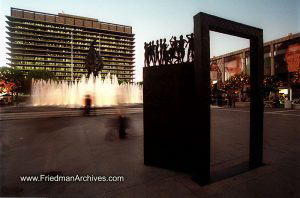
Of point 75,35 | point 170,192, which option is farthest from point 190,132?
point 75,35

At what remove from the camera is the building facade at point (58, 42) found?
88.3 m

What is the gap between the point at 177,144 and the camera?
3432 mm

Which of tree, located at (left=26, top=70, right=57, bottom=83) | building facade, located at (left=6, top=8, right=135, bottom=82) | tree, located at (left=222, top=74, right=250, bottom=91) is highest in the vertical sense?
building facade, located at (left=6, top=8, right=135, bottom=82)

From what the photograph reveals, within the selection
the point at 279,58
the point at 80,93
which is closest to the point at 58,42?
the point at 80,93

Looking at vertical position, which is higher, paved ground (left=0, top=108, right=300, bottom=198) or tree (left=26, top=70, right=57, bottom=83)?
tree (left=26, top=70, right=57, bottom=83)

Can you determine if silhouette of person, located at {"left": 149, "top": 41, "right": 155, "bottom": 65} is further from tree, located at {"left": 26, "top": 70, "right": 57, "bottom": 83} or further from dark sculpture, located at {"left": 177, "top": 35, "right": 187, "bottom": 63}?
tree, located at {"left": 26, "top": 70, "right": 57, "bottom": 83}

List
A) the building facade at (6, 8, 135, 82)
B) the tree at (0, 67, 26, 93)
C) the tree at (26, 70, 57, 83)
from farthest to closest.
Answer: the building facade at (6, 8, 135, 82), the tree at (26, 70, 57, 83), the tree at (0, 67, 26, 93)

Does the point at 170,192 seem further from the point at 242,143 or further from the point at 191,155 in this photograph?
the point at 242,143

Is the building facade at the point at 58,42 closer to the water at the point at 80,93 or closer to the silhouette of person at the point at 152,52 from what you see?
the water at the point at 80,93

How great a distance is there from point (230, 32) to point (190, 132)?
2120mm

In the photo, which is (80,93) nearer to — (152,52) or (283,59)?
(152,52)

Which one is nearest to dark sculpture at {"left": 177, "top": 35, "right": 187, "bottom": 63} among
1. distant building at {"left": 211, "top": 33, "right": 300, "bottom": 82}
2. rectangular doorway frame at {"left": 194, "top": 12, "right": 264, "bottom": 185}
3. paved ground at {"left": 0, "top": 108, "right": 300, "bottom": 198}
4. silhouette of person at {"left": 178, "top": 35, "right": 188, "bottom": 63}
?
silhouette of person at {"left": 178, "top": 35, "right": 188, "bottom": 63}

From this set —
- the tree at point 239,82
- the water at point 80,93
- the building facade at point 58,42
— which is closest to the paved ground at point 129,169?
the water at point 80,93

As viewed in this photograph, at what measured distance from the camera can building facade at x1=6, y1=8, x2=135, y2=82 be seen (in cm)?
8831
